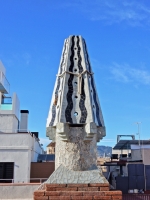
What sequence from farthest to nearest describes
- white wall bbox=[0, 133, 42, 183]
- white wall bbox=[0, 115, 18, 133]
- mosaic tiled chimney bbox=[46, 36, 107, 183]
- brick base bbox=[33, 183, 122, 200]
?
white wall bbox=[0, 115, 18, 133] → white wall bbox=[0, 133, 42, 183] → mosaic tiled chimney bbox=[46, 36, 107, 183] → brick base bbox=[33, 183, 122, 200]


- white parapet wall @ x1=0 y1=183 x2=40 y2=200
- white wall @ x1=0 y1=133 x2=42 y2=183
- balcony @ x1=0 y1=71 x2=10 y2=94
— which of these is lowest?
white parapet wall @ x1=0 y1=183 x2=40 y2=200

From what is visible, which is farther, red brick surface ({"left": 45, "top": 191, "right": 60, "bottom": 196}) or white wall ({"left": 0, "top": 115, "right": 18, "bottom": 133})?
white wall ({"left": 0, "top": 115, "right": 18, "bottom": 133})

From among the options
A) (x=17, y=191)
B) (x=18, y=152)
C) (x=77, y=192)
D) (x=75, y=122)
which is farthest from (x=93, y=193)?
(x=18, y=152)

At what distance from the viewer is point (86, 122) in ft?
23.8

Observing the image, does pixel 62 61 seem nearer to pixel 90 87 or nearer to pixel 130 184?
pixel 90 87

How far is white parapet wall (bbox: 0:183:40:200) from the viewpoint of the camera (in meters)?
14.3

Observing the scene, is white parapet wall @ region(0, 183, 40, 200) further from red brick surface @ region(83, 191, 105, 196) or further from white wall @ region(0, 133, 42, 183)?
red brick surface @ region(83, 191, 105, 196)

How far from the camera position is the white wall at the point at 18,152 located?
18.3 meters

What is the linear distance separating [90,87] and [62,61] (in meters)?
1.24

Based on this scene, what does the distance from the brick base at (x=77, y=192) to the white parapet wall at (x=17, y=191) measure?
332 inches

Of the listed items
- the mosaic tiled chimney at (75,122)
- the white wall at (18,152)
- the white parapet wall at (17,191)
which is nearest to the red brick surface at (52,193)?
the mosaic tiled chimney at (75,122)

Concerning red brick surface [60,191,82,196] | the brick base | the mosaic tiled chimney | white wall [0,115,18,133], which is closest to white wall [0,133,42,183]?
white wall [0,115,18,133]

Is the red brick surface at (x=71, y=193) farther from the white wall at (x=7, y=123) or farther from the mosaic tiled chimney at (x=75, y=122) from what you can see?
the white wall at (x=7, y=123)

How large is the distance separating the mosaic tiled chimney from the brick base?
0.15m
